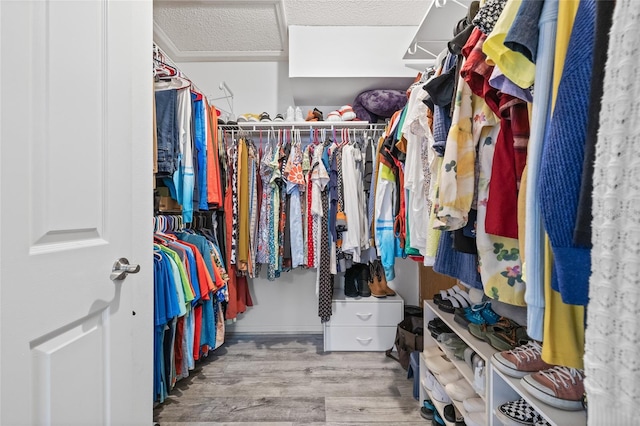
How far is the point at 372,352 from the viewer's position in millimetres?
2086

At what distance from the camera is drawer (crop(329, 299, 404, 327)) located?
2080mm

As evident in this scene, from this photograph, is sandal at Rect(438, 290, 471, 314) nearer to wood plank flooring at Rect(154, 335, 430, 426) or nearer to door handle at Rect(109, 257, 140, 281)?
wood plank flooring at Rect(154, 335, 430, 426)

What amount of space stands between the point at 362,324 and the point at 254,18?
2291 millimetres

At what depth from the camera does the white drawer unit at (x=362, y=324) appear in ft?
6.82

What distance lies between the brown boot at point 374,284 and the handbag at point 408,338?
25 centimetres

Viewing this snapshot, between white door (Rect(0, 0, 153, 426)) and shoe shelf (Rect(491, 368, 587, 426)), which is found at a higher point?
white door (Rect(0, 0, 153, 426))

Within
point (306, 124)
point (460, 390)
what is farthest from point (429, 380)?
point (306, 124)

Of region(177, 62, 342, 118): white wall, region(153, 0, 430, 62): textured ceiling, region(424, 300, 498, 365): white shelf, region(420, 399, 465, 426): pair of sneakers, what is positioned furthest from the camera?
region(177, 62, 342, 118): white wall

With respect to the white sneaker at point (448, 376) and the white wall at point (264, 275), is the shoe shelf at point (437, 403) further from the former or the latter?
the white wall at point (264, 275)

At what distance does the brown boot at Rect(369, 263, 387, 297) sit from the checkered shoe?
4.14 feet

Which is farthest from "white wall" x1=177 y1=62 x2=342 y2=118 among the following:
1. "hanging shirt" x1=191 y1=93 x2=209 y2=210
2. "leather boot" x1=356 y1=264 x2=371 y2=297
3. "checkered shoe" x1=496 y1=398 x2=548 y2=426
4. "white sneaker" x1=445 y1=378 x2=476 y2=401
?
"checkered shoe" x1=496 y1=398 x2=548 y2=426

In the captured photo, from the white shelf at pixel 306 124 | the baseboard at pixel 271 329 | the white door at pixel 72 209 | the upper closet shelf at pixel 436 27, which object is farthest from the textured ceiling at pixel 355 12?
the baseboard at pixel 271 329

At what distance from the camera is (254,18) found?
1878 mm

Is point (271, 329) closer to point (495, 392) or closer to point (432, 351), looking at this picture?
point (432, 351)
